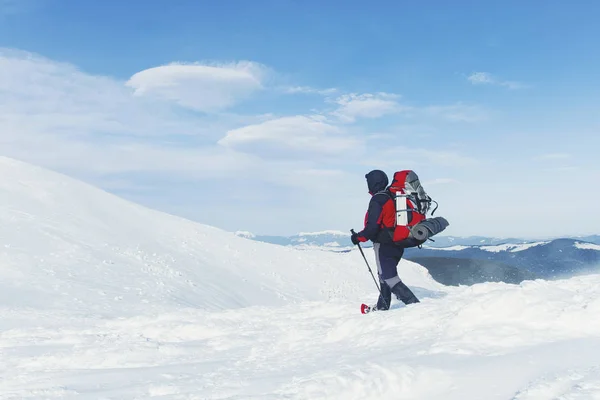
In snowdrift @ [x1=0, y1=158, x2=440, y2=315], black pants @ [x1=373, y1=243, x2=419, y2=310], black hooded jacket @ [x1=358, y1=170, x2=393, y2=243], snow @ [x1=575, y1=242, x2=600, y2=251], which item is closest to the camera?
black hooded jacket @ [x1=358, y1=170, x2=393, y2=243]

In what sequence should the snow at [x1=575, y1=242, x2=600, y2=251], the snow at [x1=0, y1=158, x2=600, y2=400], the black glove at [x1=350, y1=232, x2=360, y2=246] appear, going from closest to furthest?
the snow at [x1=0, y1=158, x2=600, y2=400]
the black glove at [x1=350, y1=232, x2=360, y2=246]
the snow at [x1=575, y1=242, x2=600, y2=251]

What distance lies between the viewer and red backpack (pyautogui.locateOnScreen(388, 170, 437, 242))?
7551mm

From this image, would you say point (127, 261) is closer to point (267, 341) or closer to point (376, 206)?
point (267, 341)

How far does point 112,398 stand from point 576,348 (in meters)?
4.15

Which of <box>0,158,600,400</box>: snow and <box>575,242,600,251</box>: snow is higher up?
<box>0,158,600,400</box>: snow

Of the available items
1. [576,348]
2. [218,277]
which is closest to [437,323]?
[576,348]

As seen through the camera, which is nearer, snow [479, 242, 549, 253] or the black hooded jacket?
the black hooded jacket

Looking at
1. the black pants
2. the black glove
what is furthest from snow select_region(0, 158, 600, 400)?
the black glove

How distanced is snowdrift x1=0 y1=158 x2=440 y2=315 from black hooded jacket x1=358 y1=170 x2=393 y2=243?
3886 millimetres

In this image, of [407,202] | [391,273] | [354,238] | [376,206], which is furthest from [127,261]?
[407,202]

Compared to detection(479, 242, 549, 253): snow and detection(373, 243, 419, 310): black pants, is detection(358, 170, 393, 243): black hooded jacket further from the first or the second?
detection(479, 242, 549, 253): snow

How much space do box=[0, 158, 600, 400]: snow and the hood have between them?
6.41 feet

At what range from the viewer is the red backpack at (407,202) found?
7551mm

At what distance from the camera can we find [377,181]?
7.76 meters
